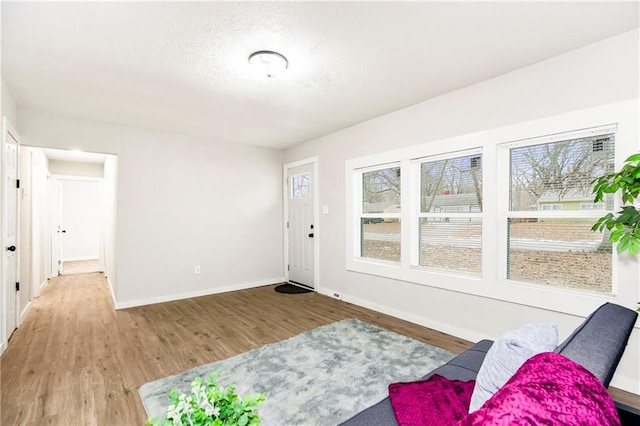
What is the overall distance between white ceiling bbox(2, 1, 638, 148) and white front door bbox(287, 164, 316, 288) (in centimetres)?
186

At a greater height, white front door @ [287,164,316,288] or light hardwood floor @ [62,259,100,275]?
white front door @ [287,164,316,288]

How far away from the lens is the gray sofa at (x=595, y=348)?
942 mm

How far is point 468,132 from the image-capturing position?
291 centimetres

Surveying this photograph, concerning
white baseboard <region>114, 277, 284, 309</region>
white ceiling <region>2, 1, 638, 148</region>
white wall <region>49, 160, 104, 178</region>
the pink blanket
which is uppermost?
white ceiling <region>2, 1, 638, 148</region>

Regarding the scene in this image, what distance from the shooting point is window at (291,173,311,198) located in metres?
5.07

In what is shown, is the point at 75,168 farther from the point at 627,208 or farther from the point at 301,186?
the point at 627,208

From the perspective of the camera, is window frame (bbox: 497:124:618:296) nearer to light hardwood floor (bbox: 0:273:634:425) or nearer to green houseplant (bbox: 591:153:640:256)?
green houseplant (bbox: 591:153:640:256)

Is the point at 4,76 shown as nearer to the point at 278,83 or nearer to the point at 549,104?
the point at 278,83

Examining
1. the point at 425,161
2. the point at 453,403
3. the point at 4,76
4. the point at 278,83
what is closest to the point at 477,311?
the point at 425,161

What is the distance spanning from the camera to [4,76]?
8.64 feet

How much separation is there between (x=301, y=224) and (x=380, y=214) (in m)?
1.72

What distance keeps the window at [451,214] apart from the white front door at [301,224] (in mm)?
1966

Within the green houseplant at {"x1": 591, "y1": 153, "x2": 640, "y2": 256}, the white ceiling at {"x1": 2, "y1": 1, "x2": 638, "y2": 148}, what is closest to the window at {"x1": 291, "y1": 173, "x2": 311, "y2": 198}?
the white ceiling at {"x1": 2, "y1": 1, "x2": 638, "y2": 148}

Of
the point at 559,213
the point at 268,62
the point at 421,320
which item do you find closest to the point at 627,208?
the point at 559,213
